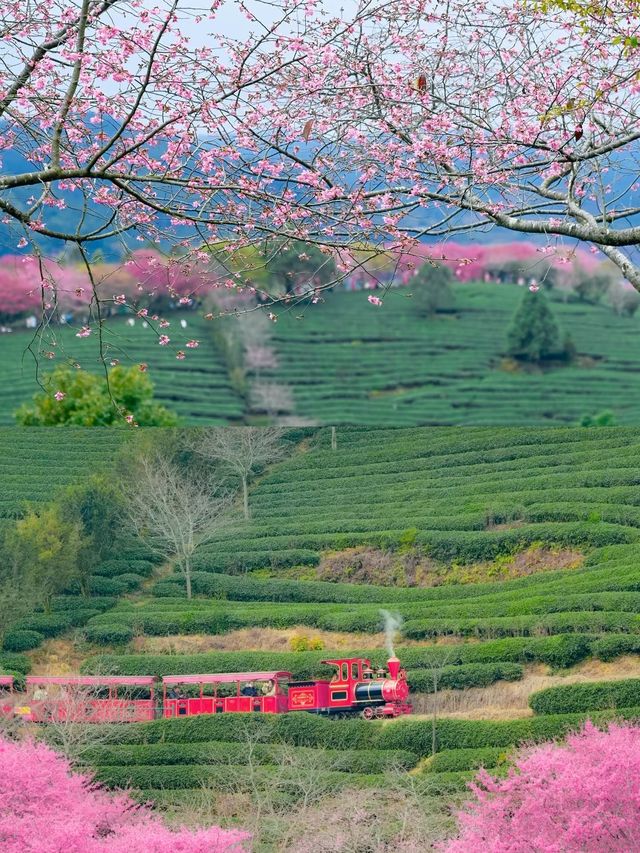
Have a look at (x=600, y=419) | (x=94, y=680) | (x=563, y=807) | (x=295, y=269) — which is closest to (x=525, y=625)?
(x=600, y=419)

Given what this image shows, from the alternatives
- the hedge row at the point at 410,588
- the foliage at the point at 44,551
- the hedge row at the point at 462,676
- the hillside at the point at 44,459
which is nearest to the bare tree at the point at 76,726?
the foliage at the point at 44,551

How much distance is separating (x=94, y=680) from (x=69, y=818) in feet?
5.59

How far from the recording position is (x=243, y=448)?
10844 millimetres

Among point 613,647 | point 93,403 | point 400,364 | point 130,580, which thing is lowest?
point 613,647

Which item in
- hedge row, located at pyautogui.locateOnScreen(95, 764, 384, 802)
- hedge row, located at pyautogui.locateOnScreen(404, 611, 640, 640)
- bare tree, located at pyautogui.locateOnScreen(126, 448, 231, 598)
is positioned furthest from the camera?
bare tree, located at pyautogui.locateOnScreen(126, 448, 231, 598)

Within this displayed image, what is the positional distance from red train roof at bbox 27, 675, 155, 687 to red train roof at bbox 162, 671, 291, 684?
193 millimetres

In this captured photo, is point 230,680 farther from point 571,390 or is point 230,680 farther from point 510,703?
point 571,390

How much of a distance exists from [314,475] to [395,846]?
356cm

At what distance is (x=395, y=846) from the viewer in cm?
864

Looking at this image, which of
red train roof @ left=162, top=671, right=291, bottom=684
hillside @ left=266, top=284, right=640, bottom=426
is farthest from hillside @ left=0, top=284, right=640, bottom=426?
red train roof @ left=162, top=671, right=291, bottom=684

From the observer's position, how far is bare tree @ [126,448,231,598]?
35.4 feet

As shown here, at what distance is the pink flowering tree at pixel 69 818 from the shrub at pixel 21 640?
3.03ft

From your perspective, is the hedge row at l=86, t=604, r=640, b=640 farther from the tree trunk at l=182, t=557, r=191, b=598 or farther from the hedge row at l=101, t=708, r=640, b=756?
the hedge row at l=101, t=708, r=640, b=756

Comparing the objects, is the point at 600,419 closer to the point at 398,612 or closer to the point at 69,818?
the point at 398,612
